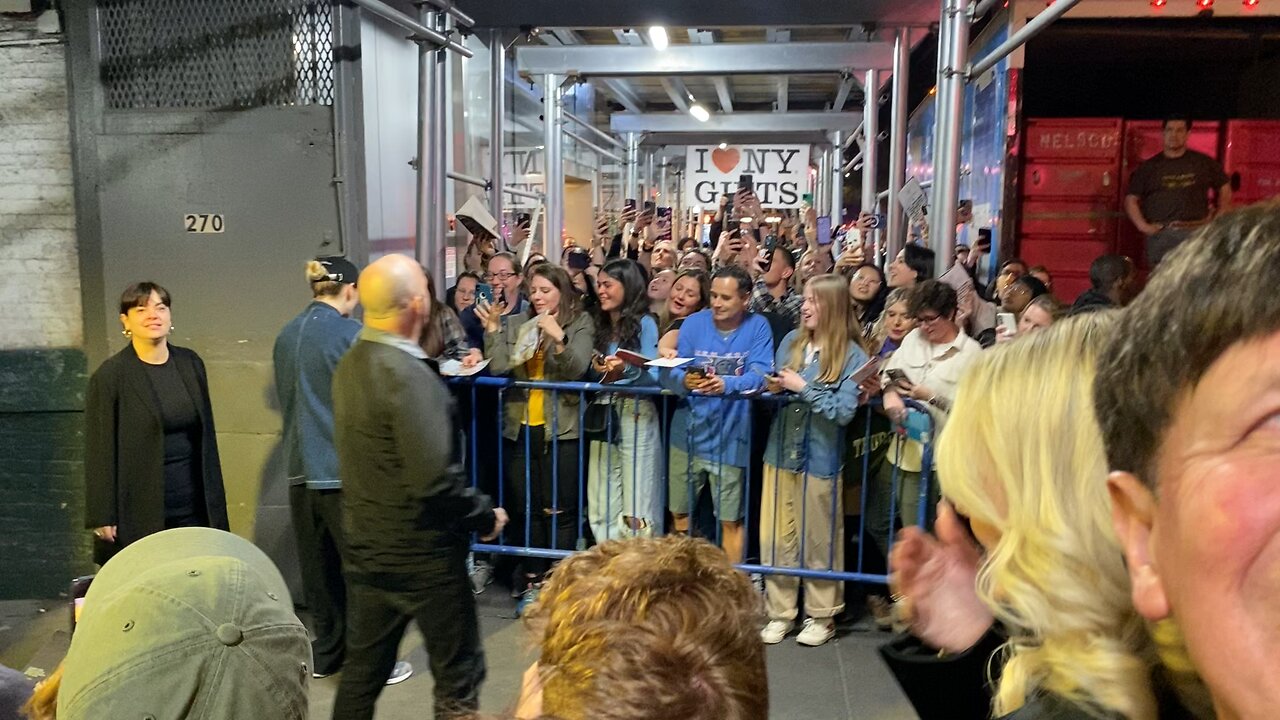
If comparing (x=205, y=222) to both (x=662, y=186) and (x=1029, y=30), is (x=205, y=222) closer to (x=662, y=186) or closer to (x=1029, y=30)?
(x=1029, y=30)

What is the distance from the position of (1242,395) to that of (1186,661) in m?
0.44

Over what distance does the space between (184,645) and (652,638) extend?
0.64 m

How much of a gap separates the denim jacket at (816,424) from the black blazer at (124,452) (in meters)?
2.97

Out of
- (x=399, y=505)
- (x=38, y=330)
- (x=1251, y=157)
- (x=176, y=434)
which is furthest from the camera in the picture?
(x=1251, y=157)

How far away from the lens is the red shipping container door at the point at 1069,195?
9375mm

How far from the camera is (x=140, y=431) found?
4.13 metres

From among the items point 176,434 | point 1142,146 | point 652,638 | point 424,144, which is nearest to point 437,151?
point 424,144

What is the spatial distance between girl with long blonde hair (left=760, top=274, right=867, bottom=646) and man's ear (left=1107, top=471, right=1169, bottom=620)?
12.0 feet

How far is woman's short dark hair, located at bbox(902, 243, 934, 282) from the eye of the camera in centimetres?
592

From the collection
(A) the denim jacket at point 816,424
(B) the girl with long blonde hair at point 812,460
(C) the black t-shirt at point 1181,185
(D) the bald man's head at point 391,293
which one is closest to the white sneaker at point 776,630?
(B) the girl with long blonde hair at point 812,460

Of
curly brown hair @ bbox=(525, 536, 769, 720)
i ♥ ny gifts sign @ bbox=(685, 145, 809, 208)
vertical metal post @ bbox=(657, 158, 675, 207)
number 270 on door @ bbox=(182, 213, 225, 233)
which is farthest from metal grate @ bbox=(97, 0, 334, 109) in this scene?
vertical metal post @ bbox=(657, 158, 675, 207)

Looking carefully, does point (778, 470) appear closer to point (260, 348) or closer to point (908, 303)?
point (908, 303)

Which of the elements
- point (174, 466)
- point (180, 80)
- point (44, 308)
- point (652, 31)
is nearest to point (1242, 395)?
point (174, 466)

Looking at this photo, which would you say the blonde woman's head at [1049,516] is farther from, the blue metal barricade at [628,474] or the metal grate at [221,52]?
the metal grate at [221,52]
